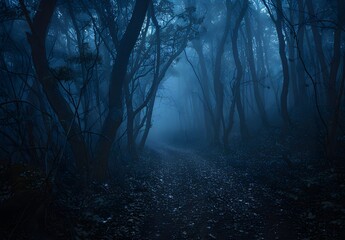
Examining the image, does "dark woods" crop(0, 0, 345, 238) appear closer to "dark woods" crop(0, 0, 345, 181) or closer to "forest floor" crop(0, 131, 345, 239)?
"dark woods" crop(0, 0, 345, 181)

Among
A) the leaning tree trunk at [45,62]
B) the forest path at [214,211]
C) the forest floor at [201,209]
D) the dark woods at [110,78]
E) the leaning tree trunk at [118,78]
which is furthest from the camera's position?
the leaning tree trunk at [118,78]

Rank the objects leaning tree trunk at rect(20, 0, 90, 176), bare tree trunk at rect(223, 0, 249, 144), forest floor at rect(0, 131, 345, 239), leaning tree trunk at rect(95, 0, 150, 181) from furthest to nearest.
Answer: bare tree trunk at rect(223, 0, 249, 144), leaning tree trunk at rect(95, 0, 150, 181), leaning tree trunk at rect(20, 0, 90, 176), forest floor at rect(0, 131, 345, 239)

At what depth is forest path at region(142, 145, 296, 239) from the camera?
19.2 ft

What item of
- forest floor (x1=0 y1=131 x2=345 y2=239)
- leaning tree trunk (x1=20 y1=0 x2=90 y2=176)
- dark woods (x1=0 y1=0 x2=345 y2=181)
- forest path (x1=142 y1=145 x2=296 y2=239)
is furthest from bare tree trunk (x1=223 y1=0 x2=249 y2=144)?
leaning tree trunk (x1=20 y1=0 x2=90 y2=176)

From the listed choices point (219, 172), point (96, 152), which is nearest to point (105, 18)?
point (96, 152)

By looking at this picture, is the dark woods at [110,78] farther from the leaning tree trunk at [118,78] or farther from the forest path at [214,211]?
the forest path at [214,211]

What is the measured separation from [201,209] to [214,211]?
39 centimetres

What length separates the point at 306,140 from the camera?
44.7 feet

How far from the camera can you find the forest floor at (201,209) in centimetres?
524

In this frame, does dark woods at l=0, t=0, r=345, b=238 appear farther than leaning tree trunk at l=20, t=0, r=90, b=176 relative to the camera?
Yes

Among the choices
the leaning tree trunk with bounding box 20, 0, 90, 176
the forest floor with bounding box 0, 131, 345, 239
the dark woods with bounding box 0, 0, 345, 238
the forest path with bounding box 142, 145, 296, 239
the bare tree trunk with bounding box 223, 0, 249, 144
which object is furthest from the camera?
the bare tree trunk with bounding box 223, 0, 249, 144


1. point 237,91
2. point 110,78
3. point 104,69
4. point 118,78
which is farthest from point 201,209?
point 104,69

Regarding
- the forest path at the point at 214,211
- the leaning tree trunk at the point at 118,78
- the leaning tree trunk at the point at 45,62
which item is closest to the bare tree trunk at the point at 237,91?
the forest path at the point at 214,211

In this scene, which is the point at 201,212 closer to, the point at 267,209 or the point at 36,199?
the point at 267,209
